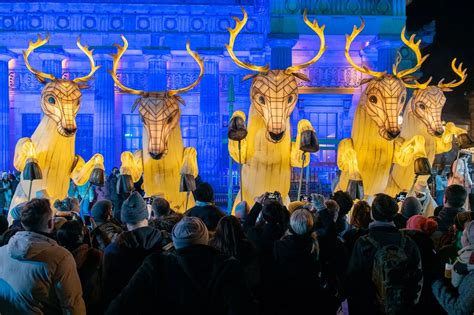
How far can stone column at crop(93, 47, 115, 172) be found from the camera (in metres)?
26.5

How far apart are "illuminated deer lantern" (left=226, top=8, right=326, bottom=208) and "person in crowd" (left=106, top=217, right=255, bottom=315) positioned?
20.7 feet

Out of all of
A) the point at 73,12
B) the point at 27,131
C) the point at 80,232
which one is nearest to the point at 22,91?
the point at 27,131

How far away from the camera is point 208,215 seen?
6.80 metres

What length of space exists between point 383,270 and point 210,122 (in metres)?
21.9

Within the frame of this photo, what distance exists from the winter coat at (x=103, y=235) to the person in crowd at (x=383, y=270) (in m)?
2.46

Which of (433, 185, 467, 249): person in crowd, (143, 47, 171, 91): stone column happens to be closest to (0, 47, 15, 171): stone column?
(143, 47, 171, 91): stone column

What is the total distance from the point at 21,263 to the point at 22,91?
2549cm

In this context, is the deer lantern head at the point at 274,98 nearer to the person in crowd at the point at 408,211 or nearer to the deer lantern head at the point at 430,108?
the deer lantern head at the point at 430,108

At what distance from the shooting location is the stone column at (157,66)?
26.2 metres

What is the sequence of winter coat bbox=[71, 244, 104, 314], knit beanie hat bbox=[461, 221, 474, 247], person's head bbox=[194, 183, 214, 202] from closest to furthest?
knit beanie hat bbox=[461, 221, 474, 247]
winter coat bbox=[71, 244, 104, 314]
person's head bbox=[194, 183, 214, 202]

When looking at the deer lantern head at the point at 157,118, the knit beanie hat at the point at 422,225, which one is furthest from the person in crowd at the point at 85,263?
the deer lantern head at the point at 157,118

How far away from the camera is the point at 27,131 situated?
28609 millimetres

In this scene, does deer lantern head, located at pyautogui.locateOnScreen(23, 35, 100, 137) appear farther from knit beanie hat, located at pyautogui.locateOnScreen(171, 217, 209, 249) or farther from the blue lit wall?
the blue lit wall

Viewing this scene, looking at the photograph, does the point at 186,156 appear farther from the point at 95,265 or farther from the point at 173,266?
the point at 173,266
